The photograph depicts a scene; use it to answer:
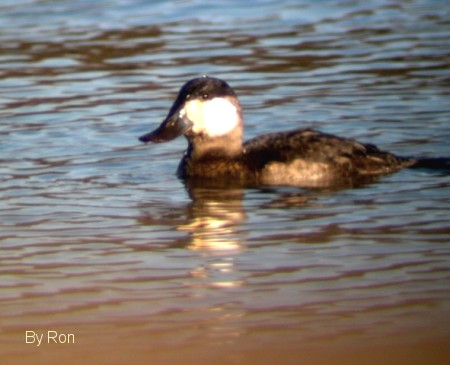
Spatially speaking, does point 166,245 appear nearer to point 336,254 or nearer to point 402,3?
point 336,254

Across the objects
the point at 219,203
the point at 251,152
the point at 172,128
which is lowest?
the point at 219,203

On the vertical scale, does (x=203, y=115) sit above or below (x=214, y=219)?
above

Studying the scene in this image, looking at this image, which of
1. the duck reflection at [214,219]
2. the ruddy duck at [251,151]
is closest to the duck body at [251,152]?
the ruddy duck at [251,151]

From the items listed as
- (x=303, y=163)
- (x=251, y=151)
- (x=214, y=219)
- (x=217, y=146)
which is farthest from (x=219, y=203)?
(x=217, y=146)

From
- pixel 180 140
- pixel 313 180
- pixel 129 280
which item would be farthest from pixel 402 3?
pixel 129 280

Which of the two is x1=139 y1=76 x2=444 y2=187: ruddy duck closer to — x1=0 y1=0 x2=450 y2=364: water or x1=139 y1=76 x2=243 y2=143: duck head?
x1=139 y1=76 x2=243 y2=143: duck head

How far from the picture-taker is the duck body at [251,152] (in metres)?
9.45

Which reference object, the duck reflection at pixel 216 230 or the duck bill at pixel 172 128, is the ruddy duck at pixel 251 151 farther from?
the duck reflection at pixel 216 230

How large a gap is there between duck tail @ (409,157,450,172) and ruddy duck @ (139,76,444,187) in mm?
29

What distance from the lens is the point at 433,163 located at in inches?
378

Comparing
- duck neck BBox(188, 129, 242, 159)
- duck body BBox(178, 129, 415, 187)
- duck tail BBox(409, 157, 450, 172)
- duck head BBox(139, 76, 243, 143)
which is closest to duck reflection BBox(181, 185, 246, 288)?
duck body BBox(178, 129, 415, 187)

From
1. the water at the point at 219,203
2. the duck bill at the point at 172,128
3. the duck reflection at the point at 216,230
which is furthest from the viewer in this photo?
the duck bill at the point at 172,128

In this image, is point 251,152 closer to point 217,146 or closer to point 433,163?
point 217,146

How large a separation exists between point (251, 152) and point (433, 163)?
4.13 feet
